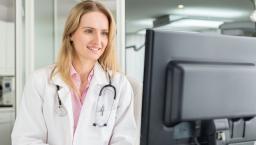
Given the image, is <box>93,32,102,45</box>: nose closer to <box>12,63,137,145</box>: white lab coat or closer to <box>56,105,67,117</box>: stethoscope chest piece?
<box>12,63,137,145</box>: white lab coat

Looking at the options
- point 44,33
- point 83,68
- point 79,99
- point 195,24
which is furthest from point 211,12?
point 79,99

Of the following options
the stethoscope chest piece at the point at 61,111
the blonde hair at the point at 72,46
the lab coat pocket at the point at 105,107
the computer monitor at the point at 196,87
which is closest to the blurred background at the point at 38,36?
the blonde hair at the point at 72,46

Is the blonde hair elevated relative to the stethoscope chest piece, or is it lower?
elevated

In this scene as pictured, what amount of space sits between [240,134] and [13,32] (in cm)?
252

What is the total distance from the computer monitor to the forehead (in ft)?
2.19

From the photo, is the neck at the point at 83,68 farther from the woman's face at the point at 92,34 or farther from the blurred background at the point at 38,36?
the blurred background at the point at 38,36

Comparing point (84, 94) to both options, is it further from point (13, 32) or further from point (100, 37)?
point (13, 32)

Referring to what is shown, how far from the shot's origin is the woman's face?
4.63ft

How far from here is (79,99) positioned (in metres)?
1.49

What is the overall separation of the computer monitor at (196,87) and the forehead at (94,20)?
669 millimetres

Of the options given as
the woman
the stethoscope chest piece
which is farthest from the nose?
the stethoscope chest piece

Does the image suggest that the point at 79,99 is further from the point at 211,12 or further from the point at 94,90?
the point at 211,12

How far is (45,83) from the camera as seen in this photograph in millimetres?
1463

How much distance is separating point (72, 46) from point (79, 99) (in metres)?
0.24
